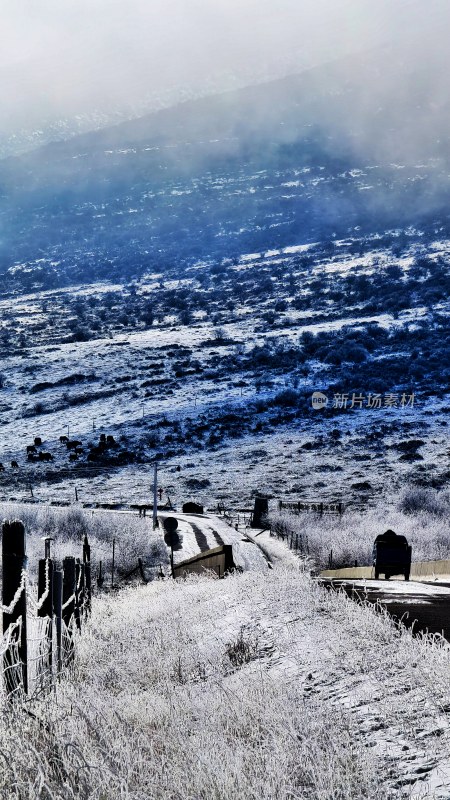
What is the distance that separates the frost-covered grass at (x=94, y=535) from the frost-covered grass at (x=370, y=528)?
238 inches

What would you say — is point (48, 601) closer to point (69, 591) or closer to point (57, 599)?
point (57, 599)

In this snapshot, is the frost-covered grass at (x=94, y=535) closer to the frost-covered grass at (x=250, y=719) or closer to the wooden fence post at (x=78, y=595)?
the wooden fence post at (x=78, y=595)

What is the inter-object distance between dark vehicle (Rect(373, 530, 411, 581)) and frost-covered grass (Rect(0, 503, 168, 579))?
9.73 meters

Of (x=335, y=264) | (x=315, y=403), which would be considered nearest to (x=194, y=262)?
(x=335, y=264)

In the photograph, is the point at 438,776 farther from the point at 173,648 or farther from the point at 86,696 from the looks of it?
the point at 173,648

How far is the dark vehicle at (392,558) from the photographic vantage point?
1797 centimetres

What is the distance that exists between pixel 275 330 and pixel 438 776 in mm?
103321

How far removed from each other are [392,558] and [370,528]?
62.7ft

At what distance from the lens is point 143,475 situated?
58.2 m

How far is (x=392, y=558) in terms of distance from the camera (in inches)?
713

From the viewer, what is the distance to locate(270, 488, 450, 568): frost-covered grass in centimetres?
3072

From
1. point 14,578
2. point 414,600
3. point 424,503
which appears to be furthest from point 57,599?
point 424,503

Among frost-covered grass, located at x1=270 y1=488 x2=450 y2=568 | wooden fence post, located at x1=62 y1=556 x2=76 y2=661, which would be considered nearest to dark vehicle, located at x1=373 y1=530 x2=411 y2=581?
wooden fence post, located at x1=62 y1=556 x2=76 y2=661

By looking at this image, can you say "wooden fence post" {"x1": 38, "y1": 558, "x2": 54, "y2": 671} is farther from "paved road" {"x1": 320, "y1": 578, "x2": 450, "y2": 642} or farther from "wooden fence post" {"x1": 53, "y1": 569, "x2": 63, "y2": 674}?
"paved road" {"x1": 320, "y1": 578, "x2": 450, "y2": 642}
